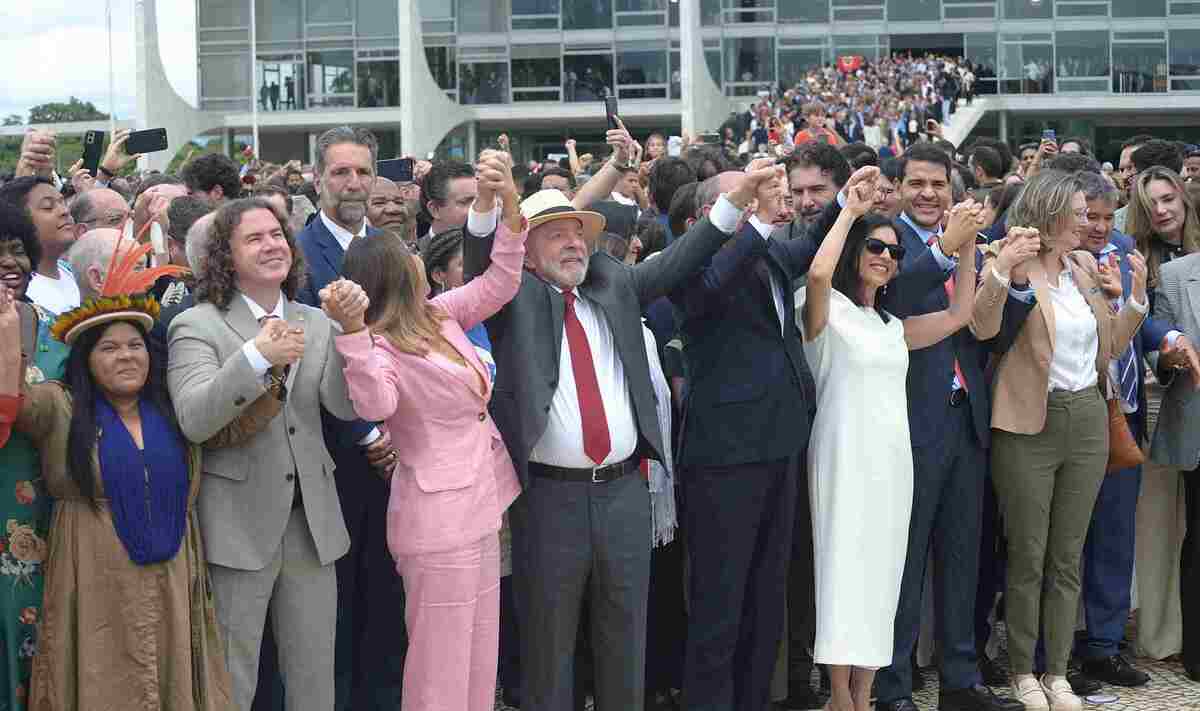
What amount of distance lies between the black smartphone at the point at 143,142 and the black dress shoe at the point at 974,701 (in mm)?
5074

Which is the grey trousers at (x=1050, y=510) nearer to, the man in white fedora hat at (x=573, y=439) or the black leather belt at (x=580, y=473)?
the man in white fedora hat at (x=573, y=439)

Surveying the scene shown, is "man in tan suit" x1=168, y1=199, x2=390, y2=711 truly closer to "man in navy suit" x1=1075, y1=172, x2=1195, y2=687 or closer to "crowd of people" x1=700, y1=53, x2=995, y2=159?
"man in navy suit" x1=1075, y1=172, x2=1195, y2=687

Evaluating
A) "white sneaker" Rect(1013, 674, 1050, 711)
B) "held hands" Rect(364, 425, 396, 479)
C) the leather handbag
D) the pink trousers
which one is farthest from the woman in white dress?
"held hands" Rect(364, 425, 396, 479)

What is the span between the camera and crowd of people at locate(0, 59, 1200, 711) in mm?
4500

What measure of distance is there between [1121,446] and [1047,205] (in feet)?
3.67

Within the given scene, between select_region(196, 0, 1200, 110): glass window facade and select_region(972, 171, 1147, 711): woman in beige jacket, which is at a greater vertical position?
select_region(196, 0, 1200, 110): glass window facade

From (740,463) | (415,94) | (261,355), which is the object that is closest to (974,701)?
(740,463)

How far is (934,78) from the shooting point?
40281 mm

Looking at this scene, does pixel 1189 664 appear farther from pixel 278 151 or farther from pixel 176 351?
pixel 278 151

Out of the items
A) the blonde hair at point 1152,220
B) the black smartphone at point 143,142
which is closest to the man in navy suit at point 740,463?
the blonde hair at point 1152,220

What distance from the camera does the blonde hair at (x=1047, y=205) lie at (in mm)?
6199

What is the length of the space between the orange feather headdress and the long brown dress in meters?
0.21

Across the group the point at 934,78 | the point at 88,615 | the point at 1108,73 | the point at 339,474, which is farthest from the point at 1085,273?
the point at 1108,73

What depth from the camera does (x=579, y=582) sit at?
504 centimetres
